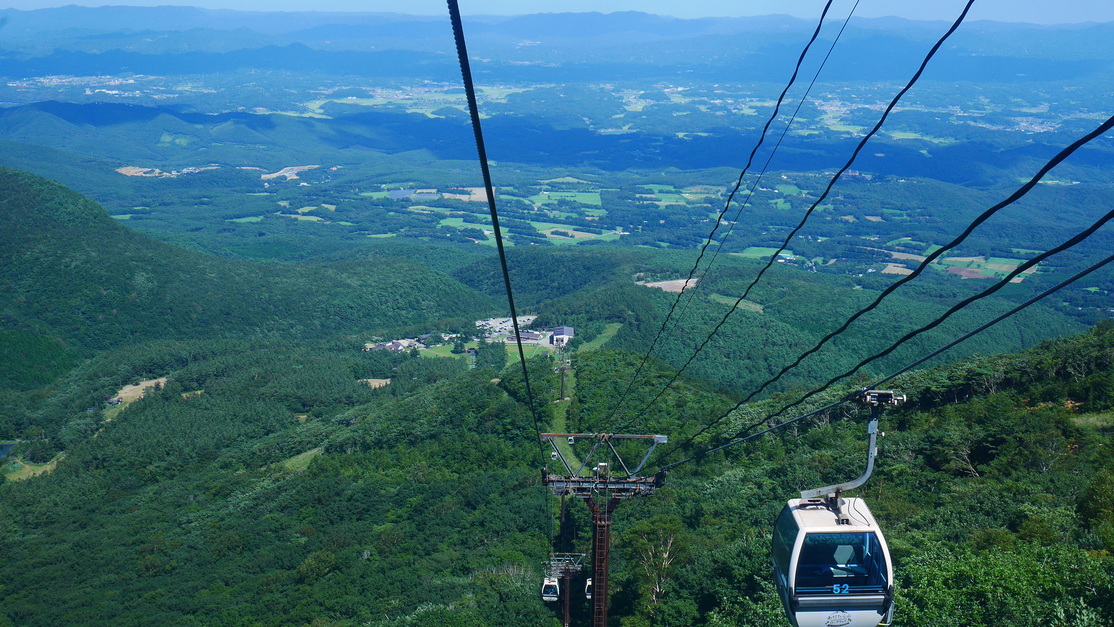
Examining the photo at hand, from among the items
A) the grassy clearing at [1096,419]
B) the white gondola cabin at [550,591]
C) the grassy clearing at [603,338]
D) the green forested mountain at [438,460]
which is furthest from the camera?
the grassy clearing at [603,338]

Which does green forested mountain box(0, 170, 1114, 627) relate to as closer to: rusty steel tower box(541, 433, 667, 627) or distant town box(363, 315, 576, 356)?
distant town box(363, 315, 576, 356)

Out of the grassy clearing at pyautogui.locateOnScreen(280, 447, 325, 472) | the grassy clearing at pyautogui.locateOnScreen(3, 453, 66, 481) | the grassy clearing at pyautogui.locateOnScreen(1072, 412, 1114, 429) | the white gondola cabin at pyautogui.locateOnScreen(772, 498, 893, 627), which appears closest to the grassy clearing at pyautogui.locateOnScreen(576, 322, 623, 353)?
the grassy clearing at pyautogui.locateOnScreen(280, 447, 325, 472)

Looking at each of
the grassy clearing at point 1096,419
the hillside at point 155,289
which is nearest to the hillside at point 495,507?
the grassy clearing at point 1096,419

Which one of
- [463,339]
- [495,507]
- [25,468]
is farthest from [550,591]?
[463,339]

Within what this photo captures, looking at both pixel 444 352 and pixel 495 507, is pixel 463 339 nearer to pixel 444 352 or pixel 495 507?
pixel 444 352

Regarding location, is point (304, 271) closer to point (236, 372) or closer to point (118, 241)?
point (118, 241)

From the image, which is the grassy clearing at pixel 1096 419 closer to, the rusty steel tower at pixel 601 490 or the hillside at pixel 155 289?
the rusty steel tower at pixel 601 490

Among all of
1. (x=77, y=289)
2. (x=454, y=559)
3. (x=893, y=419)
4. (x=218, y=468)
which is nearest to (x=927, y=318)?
(x=893, y=419)
